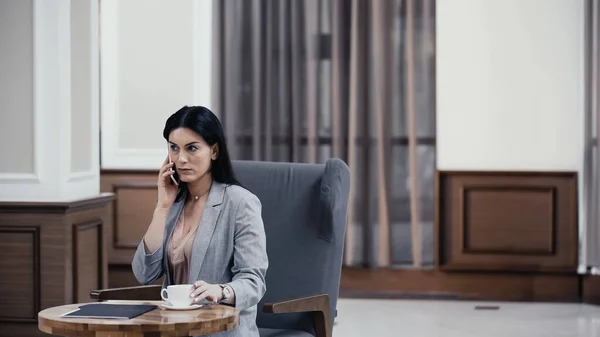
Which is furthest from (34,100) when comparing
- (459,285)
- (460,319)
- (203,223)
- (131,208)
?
(459,285)

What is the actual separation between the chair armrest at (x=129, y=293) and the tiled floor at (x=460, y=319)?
2383mm

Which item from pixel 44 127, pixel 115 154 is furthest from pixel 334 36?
pixel 44 127

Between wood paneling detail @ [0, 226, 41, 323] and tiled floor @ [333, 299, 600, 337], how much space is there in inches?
65.7

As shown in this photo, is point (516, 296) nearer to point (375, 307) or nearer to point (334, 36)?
point (375, 307)

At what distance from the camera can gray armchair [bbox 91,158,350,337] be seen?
124 inches

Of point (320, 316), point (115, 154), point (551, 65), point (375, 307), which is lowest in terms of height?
point (375, 307)

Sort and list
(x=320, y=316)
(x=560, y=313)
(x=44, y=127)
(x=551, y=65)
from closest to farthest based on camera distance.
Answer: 1. (x=320, y=316)
2. (x=44, y=127)
3. (x=560, y=313)
4. (x=551, y=65)

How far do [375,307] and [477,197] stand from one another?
100 cm

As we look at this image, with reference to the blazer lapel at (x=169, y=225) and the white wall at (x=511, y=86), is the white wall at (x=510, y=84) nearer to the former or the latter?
the white wall at (x=511, y=86)

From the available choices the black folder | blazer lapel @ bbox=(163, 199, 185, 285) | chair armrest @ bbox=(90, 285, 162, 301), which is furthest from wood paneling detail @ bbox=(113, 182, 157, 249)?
the black folder

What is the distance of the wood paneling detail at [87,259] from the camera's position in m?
4.51

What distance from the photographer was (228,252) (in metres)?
2.70

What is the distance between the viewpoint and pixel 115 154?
20.9ft

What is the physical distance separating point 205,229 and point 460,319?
3287 millimetres
